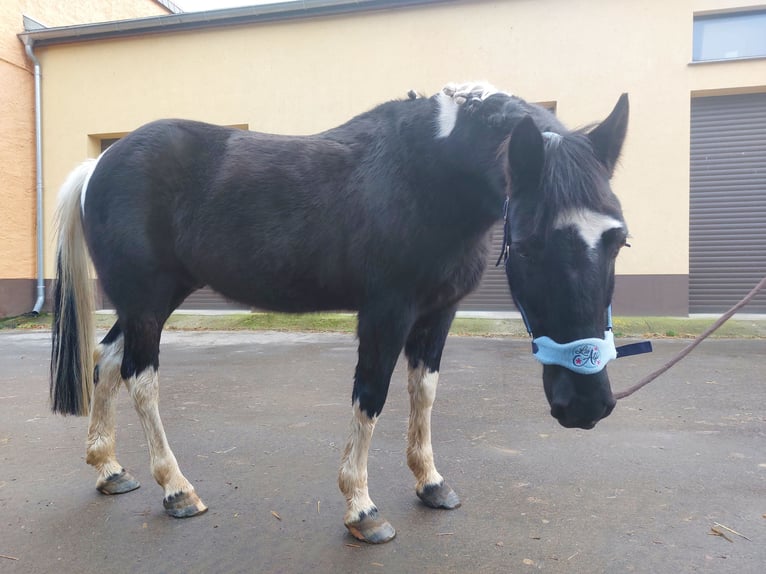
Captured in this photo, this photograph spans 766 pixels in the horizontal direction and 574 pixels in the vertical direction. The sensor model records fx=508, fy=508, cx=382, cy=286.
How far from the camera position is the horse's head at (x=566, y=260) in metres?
1.58

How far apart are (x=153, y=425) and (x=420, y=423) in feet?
4.39

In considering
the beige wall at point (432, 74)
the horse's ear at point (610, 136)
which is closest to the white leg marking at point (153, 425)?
the horse's ear at point (610, 136)

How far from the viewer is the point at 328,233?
2328 millimetres

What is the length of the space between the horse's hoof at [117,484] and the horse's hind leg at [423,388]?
4.90 feet

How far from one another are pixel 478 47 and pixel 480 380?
732 centimetres

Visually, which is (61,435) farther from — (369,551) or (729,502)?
(729,502)

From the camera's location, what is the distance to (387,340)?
219cm

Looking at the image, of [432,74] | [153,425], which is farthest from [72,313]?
[432,74]

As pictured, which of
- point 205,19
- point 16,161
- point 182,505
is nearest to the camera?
point 182,505

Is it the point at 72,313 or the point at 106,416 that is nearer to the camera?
the point at 106,416

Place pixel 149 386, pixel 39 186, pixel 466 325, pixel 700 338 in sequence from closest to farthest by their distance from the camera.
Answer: pixel 700 338 < pixel 149 386 < pixel 466 325 < pixel 39 186

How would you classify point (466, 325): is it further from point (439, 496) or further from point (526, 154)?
point (526, 154)

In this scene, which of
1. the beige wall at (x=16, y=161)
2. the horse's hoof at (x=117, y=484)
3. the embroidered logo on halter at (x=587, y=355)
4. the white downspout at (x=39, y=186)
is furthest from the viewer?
the white downspout at (x=39, y=186)

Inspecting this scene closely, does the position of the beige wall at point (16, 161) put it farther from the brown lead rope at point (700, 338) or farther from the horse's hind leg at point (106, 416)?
the brown lead rope at point (700, 338)
